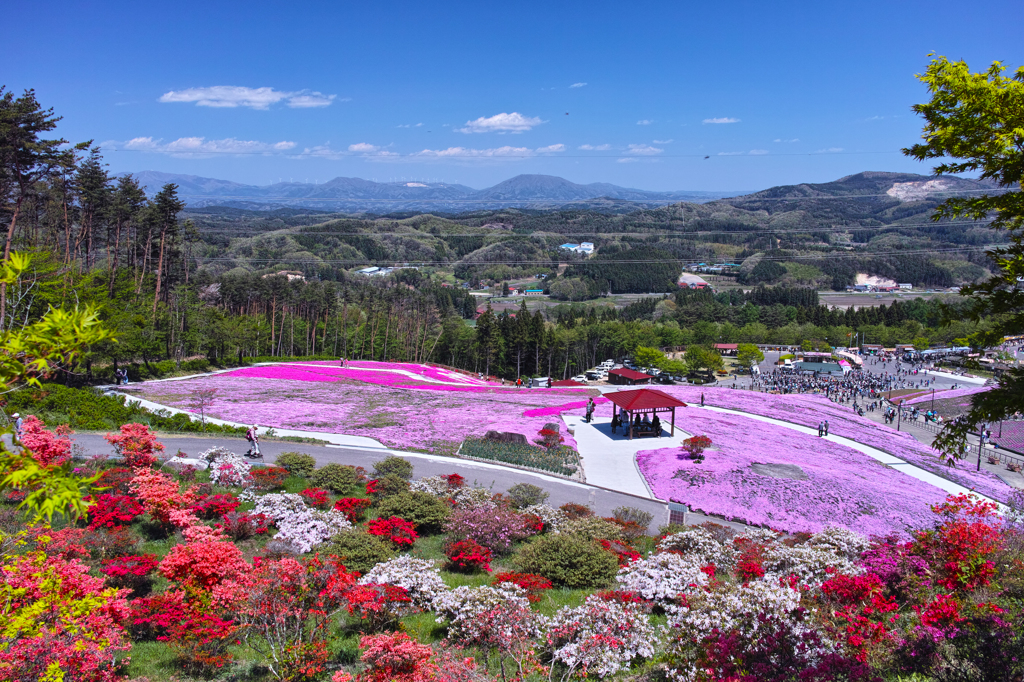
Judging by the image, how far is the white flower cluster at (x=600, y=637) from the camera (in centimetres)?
797

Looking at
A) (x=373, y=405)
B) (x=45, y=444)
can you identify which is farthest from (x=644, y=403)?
(x=45, y=444)

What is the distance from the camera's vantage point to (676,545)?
13109mm

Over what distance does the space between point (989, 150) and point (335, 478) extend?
638 inches

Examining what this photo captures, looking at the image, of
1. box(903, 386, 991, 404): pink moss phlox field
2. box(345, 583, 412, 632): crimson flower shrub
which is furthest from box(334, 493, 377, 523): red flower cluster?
box(903, 386, 991, 404): pink moss phlox field

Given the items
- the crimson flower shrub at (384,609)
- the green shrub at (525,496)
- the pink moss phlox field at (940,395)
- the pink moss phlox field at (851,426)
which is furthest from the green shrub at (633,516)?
the pink moss phlox field at (940,395)

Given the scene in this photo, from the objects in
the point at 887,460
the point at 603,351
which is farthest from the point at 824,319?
the point at 887,460

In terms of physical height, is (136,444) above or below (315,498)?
above

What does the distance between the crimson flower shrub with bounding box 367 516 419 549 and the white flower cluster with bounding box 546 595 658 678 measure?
489 centimetres

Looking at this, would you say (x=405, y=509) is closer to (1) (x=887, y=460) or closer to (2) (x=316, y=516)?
(2) (x=316, y=516)

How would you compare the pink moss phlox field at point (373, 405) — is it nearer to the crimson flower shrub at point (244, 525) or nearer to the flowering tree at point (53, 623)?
the crimson flower shrub at point (244, 525)

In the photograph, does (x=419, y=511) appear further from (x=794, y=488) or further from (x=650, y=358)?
(x=650, y=358)

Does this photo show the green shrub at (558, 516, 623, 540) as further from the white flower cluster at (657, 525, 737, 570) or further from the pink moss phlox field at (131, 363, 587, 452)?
the pink moss phlox field at (131, 363, 587, 452)

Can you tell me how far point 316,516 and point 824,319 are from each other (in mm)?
117318

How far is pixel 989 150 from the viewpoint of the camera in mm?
6270
